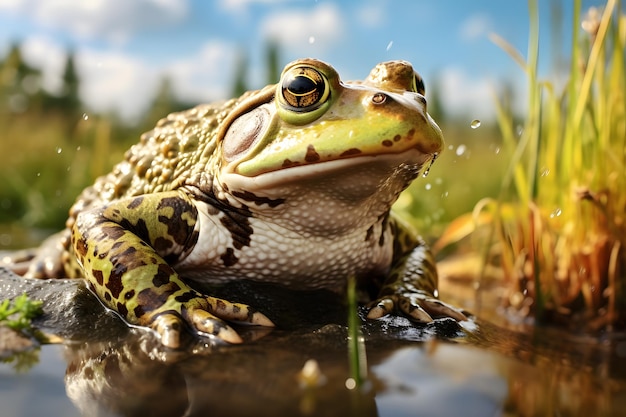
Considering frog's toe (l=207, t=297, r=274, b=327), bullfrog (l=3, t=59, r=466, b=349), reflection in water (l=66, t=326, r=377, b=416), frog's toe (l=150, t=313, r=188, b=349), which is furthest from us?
frog's toe (l=207, t=297, r=274, b=327)

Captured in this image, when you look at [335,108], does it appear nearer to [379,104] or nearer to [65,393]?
[379,104]

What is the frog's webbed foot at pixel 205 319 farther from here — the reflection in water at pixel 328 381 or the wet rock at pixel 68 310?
the wet rock at pixel 68 310

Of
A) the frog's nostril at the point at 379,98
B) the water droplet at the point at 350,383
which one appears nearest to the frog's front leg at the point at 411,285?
the water droplet at the point at 350,383

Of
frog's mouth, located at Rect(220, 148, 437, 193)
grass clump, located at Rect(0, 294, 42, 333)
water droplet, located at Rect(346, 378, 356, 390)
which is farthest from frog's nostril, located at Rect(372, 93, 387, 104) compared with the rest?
grass clump, located at Rect(0, 294, 42, 333)

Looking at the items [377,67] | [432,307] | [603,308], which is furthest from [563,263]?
[377,67]

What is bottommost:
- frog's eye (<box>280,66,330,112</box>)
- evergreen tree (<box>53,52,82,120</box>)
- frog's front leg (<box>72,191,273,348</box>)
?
evergreen tree (<box>53,52,82,120</box>)

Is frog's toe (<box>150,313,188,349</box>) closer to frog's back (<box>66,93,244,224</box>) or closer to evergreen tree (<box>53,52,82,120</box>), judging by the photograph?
frog's back (<box>66,93,244,224</box>)

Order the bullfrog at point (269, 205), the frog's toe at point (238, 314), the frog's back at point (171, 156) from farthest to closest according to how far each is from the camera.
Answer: the frog's back at point (171, 156) → the frog's toe at point (238, 314) → the bullfrog at point (269, 205)
